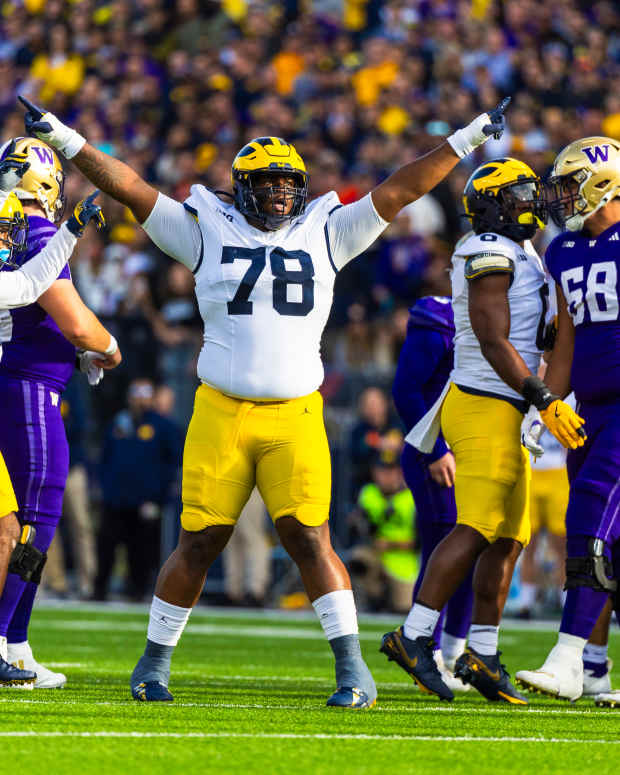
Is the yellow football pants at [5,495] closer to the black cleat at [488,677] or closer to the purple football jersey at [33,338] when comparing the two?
the purple football jersey at [33,338]

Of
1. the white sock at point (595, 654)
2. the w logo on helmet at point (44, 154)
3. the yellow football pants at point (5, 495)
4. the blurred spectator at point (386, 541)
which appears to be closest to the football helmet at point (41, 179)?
the w logo on helmet at point (44, 154)

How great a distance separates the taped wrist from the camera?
627 centimetres

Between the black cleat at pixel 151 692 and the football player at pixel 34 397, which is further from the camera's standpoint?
the football player at pixel 34 397

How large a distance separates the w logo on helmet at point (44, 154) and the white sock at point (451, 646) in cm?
285

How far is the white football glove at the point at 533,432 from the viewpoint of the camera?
6328mm

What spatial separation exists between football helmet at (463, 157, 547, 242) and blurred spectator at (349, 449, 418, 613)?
7098 millimetres

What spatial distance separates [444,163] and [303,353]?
89 cm

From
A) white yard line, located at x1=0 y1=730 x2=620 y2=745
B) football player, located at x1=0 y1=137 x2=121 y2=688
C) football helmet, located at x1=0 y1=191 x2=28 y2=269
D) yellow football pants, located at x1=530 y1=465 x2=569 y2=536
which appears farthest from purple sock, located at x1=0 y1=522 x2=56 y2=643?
yellow football pants, located at x1=530 y1=465 x2=569 y2=536

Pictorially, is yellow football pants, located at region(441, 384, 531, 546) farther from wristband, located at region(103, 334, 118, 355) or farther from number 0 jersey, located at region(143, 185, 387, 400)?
wristband, located at region(103, 334, 118, 355)

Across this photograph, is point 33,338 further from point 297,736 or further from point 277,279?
point 297,736

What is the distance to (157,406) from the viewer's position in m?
14.8

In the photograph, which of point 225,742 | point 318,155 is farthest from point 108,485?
point 225,742

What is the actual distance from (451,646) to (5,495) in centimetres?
241

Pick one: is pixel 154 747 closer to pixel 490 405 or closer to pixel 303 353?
pixel 303 353
